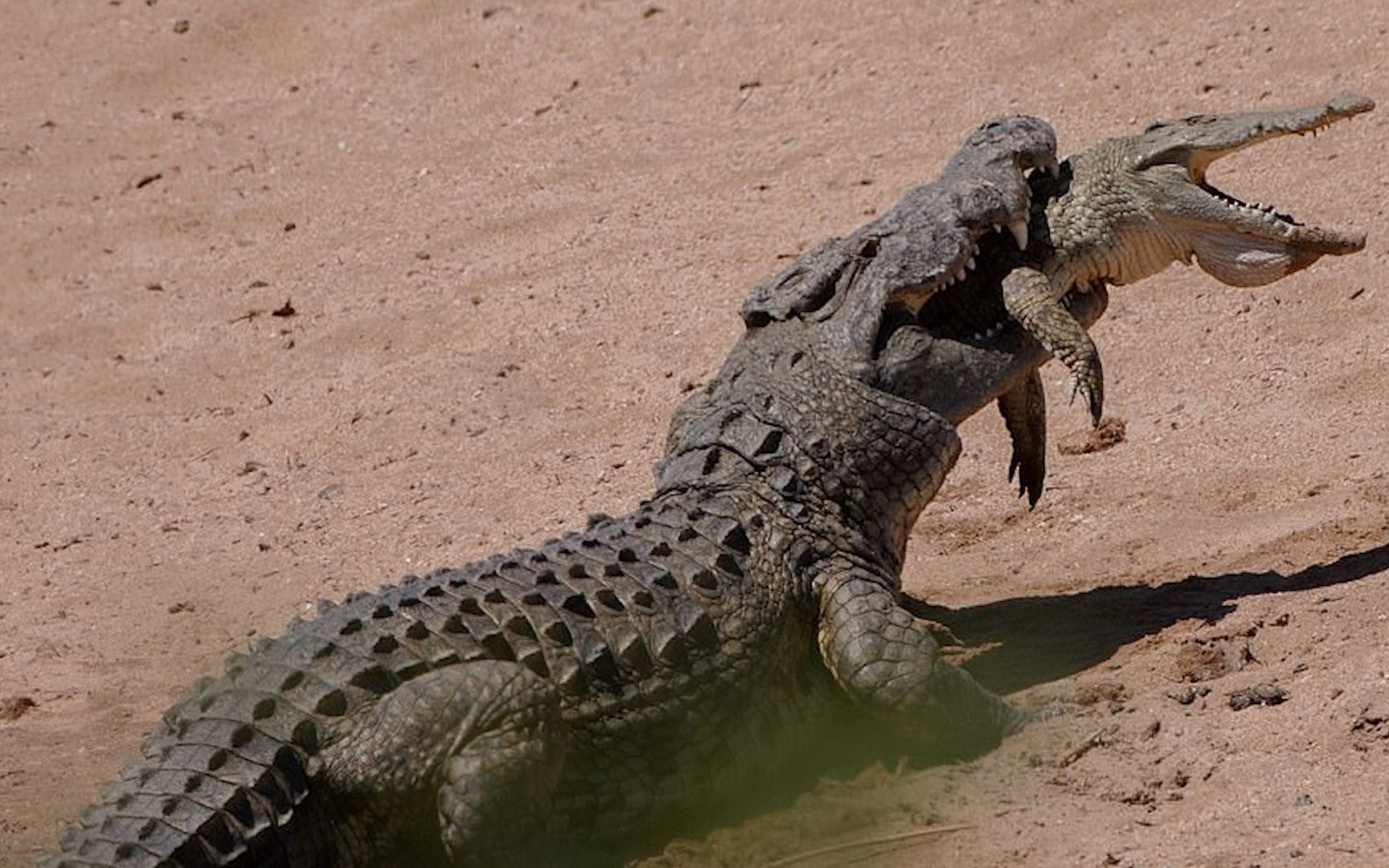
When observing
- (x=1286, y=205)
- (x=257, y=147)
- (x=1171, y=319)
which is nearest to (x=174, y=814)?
(x=1171, y=319)

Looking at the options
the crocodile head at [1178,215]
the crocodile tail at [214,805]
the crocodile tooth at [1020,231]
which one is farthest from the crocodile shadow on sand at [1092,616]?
the crocodile tail at [214,805]

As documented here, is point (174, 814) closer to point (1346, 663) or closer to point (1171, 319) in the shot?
point (1346, 663)

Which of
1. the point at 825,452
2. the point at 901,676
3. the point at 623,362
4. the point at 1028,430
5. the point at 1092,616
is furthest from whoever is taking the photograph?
the point at 623,362

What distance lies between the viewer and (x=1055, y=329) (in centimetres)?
654

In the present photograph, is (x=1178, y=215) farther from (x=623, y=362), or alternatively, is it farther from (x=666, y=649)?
(x=623, y=362)

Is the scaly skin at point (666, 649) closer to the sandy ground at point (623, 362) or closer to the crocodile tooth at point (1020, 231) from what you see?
the crocodile tooth at point (1020, 231)

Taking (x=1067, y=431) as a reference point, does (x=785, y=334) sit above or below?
above

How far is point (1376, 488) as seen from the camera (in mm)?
7297

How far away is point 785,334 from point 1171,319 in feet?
9.03

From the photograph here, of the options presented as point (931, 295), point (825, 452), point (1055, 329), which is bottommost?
point (825, 452)

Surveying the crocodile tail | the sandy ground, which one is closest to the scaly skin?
the crocodile tail

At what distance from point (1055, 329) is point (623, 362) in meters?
3.13

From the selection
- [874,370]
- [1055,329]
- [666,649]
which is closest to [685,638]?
[666,649]

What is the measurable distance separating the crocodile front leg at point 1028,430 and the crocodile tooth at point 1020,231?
0.54 m
